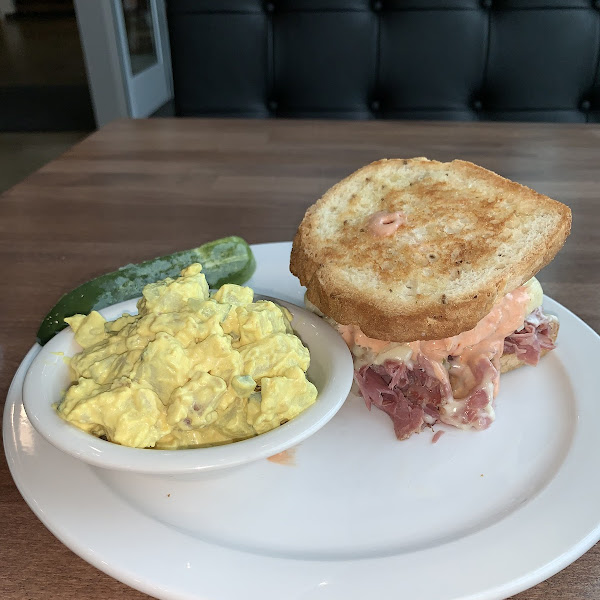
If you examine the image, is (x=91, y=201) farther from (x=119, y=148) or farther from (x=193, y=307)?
(x=193, y=307)

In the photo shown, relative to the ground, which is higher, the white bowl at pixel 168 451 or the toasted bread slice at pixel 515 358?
the white bowl at pixel 168 451

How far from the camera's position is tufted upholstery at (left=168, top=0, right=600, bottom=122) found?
123 inches

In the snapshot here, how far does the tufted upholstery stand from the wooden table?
555mm

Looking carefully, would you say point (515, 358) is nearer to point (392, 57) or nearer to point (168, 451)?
point (168, 451)

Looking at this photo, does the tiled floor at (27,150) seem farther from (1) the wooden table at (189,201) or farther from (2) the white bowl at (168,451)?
(2) the white bowl at (168,451)

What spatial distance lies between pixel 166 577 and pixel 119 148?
2251mm

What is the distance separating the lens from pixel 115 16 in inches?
173

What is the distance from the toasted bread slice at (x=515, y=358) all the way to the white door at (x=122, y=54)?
160 inches

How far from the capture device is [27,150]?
6070mm

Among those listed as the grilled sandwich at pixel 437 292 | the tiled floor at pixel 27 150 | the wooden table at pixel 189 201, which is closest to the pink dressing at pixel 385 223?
the grilled sandwich at pixel 437 292

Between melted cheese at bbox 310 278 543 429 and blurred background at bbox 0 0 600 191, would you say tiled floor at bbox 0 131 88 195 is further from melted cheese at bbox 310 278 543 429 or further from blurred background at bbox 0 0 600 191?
melted cheese at bbox 310 278 543 429

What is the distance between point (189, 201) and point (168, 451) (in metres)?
1.45

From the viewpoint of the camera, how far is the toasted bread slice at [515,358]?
1235 mm

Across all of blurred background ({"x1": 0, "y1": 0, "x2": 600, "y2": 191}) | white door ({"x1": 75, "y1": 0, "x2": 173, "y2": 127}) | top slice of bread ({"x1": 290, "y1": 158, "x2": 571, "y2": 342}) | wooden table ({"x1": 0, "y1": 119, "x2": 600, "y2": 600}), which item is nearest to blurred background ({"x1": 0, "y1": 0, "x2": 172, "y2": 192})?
white door ({"x1": 75, "y1": 0, "x2": 173, "y2": 127})
